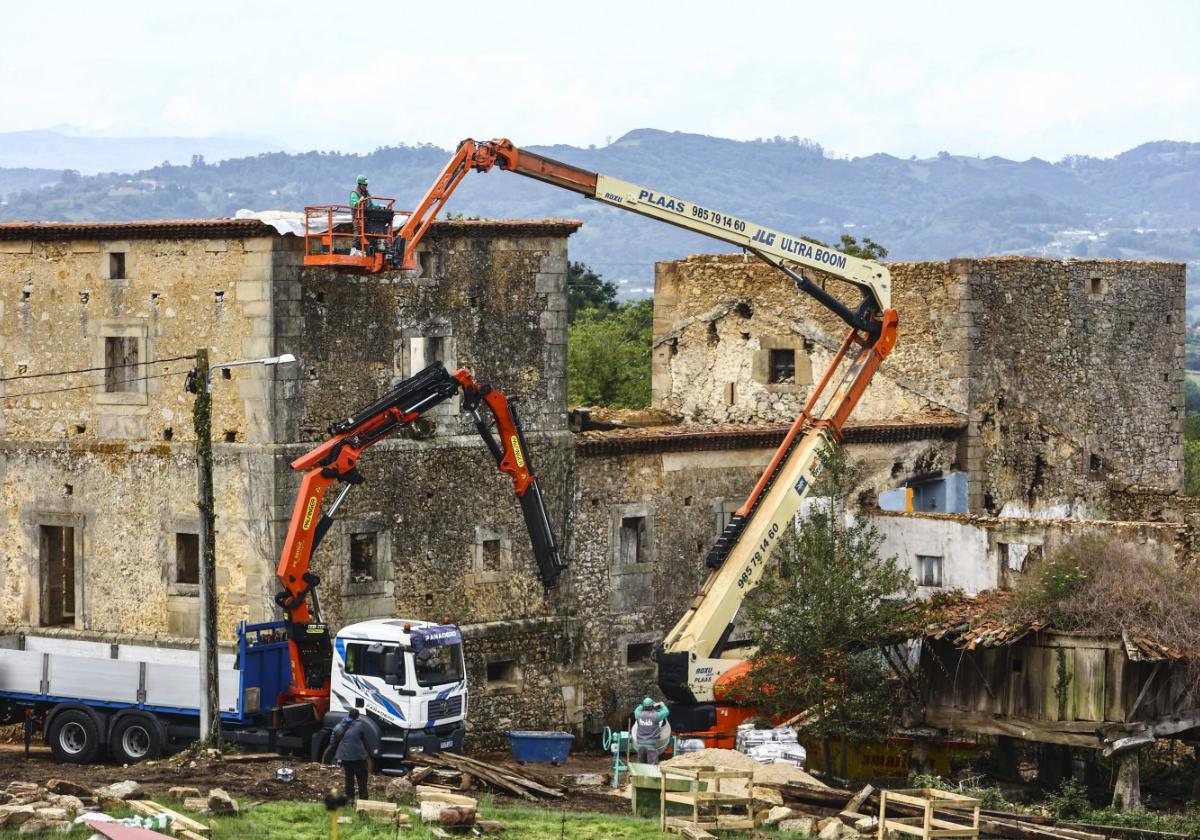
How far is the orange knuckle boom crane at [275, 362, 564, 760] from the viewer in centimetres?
3052

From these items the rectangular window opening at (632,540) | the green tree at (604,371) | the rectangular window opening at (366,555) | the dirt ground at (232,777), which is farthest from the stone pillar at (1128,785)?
the green tree at (604,371)

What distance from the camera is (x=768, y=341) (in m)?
44.1

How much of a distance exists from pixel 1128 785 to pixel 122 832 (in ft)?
47.3

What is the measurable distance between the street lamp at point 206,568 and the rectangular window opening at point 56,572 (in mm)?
5768

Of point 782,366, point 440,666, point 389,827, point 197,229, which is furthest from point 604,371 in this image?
point 389,827

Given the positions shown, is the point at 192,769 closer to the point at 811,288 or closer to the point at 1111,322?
the point at 811,288

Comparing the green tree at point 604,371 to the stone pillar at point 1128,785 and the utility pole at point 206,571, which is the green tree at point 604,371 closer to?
the utility pole at point 206,571

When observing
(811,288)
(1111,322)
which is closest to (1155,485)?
(1111,322)

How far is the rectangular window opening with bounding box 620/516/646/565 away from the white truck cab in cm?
696

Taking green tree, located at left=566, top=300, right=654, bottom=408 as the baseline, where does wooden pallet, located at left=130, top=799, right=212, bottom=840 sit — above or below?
below

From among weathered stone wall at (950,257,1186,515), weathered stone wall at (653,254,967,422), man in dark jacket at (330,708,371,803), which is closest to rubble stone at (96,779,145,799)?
man in dark jacket at (330,708,371,803)

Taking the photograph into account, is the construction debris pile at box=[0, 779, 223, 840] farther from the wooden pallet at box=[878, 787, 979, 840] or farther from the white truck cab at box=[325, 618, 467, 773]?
the wooden pallet at box=[878, 787, 979, 840]

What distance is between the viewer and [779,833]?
84.9 ft

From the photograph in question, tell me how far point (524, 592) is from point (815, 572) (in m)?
5.39
